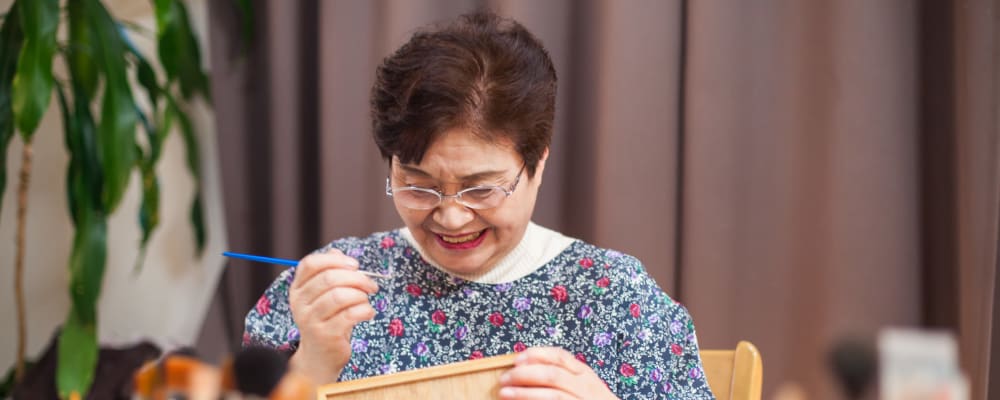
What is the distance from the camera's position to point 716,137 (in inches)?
67.6

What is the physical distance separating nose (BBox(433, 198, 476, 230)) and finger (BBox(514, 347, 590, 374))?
23 centimetres

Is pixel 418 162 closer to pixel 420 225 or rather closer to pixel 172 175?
pixel 420 225

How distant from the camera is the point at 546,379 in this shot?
875 millimetres

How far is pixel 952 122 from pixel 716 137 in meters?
0.42

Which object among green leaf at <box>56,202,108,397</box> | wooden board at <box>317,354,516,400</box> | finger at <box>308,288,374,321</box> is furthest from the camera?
green leaf at <box>56,202,108,397</box>

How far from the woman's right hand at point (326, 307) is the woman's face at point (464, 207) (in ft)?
0.44

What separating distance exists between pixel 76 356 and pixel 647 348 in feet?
4.29

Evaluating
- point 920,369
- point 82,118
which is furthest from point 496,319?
point 82,118

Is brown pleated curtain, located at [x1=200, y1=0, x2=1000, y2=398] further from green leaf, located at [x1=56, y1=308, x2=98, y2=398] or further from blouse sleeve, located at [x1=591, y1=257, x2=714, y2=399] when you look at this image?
green leaf, located at [x1=56, y1=308, x2=98, y2=398]

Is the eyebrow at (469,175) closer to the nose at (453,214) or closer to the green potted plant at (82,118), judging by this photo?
the nose at (453,214)

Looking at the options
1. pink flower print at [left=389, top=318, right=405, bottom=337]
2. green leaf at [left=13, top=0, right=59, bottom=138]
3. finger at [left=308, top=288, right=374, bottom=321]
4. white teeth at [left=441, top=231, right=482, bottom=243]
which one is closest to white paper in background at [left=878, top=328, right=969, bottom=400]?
finger at [left=308, top=288, right=374, bottom=321]

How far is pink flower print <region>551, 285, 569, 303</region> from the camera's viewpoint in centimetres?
122

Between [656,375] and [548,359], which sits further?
[656,375]

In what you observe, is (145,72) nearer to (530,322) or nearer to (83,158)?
(83,158)
